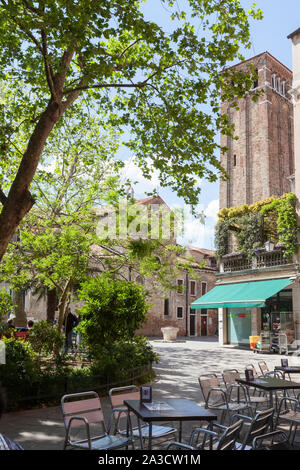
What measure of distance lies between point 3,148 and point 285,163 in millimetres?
30993

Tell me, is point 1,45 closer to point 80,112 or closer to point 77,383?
point 80,112

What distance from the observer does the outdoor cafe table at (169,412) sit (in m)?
4.05

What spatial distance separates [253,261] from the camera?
77.4ft

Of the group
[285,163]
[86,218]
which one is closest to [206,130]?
[86,218]

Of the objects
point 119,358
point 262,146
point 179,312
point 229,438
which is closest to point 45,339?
point 119,358

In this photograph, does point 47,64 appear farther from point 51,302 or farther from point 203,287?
point 203,287

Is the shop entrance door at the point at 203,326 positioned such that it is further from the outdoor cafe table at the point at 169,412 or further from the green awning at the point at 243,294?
the outdoor cafe table at the point at 169,412

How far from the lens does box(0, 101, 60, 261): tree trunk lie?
6.38m

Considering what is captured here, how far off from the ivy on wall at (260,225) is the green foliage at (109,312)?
1296 centimetres

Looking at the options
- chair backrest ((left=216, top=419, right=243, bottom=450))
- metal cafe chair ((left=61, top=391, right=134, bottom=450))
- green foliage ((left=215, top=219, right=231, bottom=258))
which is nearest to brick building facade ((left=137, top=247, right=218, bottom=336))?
green foliage ((left=215, top=219, right=231, bottom=258))

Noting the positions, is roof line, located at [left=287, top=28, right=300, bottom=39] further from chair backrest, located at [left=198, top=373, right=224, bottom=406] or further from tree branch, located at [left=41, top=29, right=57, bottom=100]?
chair backrest, located at [left=198, top=373, right=224, bottom=406]

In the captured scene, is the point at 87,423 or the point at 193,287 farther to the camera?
the point at 193,287

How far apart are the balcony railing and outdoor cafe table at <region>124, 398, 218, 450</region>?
59.0 feet

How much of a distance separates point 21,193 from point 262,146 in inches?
1195
